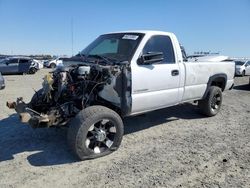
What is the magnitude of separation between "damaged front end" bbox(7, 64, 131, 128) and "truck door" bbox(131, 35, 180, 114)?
0.23m

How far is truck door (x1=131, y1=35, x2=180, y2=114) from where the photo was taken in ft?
17.5

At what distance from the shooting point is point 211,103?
759cm

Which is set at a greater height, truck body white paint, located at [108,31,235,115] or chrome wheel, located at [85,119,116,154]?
truck body white paint, located at [108,31,235,115]

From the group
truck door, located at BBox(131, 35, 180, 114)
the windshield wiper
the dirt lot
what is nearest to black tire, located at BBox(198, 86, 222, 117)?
the dirt lot

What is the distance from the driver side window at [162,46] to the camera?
19.1ft

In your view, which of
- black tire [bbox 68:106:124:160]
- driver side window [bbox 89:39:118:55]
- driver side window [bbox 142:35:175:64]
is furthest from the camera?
driver side window [bbox 89:39:118:55]

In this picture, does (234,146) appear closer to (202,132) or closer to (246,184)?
(202,132)

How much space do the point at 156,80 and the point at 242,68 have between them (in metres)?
20.8

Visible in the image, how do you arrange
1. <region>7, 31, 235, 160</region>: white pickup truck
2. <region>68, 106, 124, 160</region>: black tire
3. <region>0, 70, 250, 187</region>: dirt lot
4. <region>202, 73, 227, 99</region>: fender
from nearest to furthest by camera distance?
1. <region>0, 70, 250, 187</region>: dirt lot
2. <region>68, 106, 124, 160</region>: black tire
3. <region>7, 31, 235, 160</region>: white pickup truck
4. <region>202, 73, 227, 99</region>: fender

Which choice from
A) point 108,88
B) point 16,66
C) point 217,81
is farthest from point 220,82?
point 16,66

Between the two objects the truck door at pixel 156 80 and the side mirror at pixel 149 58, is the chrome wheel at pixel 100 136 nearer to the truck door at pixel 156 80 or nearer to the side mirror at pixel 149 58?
the truck door at pixel 156 80

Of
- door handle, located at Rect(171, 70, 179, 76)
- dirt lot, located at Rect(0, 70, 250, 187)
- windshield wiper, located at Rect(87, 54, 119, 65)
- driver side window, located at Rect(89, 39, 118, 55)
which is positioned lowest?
dirt lot, located at Rect(0, 70, 250, 187)

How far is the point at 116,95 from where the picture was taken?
203 inches

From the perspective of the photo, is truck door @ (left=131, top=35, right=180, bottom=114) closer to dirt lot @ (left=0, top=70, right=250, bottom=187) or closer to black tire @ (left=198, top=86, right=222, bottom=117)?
dirt lot @ (left=0, top=70, right=250, bottom=187)
